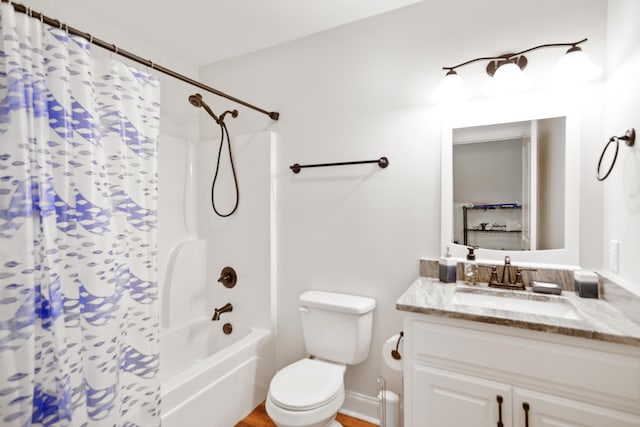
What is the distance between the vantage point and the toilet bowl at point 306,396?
151 centimetres

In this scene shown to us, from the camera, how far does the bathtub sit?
1.62 meters

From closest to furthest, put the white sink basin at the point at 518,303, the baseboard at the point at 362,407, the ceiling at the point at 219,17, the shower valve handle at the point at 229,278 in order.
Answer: the white sink basin at the point at 518,303 → the ceiling at the point at 219,17 → the baseboard at the point at 362,407 → the shower valve handle at the point at 229,278

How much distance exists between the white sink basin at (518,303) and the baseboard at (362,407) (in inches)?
37.8

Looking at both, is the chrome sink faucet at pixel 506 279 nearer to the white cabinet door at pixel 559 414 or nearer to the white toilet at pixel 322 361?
the white cabinet door at pixel 559 414

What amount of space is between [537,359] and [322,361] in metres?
1.19

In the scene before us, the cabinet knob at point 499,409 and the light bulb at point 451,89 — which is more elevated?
the light bulb at point 451,89

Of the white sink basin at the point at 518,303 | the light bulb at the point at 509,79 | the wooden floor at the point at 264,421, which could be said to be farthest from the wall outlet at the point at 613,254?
the wooden floor at the point at 264,421

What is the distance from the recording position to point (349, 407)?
2.08 metres

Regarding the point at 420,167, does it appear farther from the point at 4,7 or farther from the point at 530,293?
the point at 4,7

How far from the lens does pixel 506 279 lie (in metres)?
1.65

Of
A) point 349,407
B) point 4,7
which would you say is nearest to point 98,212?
point 4,7

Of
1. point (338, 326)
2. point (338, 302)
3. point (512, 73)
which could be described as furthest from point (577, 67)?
point (338, 326)

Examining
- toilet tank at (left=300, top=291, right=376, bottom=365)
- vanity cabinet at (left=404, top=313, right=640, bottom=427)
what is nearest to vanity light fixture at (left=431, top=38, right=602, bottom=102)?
vanity cabinet at (left=404, top=313, right=640, bottom=427)

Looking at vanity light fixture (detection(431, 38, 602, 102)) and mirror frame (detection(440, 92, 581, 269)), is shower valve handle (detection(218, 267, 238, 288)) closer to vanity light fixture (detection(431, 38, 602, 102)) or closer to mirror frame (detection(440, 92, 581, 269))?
mirror frame (detection(440, 92, 581, 269))
